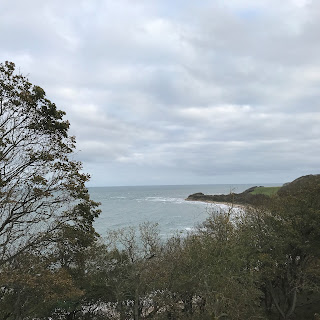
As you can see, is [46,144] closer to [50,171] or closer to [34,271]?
[50,171]

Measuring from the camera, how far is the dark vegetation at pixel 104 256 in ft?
46.2

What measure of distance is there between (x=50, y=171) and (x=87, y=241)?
193 inches

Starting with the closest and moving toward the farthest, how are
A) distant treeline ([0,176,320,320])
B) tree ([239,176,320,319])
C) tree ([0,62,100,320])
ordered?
1. tree ([0,62,100,320])
2. distant treeline ([0,176,320,320])
3. tree ([239,176,320,319])

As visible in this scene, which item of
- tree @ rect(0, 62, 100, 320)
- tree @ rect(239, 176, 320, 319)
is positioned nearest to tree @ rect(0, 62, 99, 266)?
tree @ rect(0, 62, 100, 320)

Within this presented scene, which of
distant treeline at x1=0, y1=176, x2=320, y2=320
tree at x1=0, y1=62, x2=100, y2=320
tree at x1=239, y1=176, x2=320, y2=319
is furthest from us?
tree at x1=239, y1=176, x2=320, y2=319

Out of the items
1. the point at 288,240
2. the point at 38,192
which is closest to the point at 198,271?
the point at 288,240

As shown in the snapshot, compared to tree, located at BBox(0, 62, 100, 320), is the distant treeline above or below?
below

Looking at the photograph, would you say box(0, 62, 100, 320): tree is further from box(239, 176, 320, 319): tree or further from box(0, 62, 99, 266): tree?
box(239, 176, 320, 319): tree

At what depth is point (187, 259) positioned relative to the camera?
22.1 metres

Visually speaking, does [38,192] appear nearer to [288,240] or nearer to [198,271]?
[198,271]

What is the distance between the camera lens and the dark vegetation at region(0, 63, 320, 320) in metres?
14.1

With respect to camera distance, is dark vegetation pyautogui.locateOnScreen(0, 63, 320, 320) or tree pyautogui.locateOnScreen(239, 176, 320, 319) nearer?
dark vegetation pyautogui.locateOnScreen(0, 63, 320, 320)

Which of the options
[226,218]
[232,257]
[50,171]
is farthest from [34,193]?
[226,218]

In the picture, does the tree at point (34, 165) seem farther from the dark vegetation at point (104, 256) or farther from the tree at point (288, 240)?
the tree at point (288, 240)
